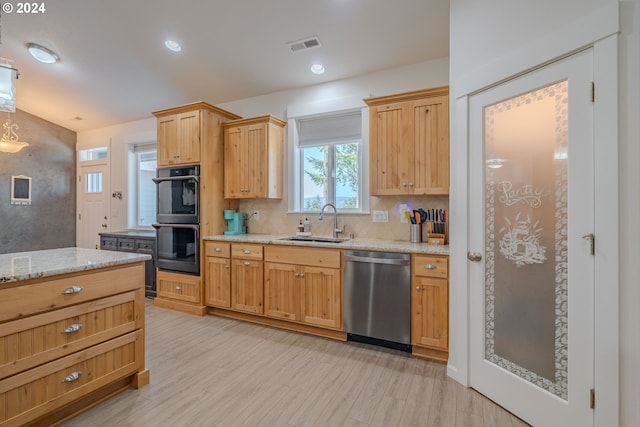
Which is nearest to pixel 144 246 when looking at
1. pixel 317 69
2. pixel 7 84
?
pixel 7 84

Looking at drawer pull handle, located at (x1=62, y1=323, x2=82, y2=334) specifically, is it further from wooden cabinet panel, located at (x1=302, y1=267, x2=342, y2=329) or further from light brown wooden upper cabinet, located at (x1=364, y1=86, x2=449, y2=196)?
light brown wooden upper cabinet, located at (x1=364, y1=86, x2=449, y2=196)

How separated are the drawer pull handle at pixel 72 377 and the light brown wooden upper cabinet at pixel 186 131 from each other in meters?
2.50

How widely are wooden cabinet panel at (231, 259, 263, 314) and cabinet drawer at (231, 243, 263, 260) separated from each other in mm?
57

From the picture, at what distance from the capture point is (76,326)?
173cm

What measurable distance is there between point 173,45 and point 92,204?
4118 millimetres

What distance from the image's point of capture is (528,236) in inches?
72.3

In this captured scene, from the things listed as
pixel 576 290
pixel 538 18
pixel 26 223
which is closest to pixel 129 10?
pixel 538 18

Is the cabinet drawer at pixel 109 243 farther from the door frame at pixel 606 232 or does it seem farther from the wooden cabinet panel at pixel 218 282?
the door frame at pixel 606 232

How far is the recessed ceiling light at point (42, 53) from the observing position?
3.63 metres

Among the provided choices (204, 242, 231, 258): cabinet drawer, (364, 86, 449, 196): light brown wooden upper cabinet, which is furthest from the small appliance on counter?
(364, 86, 449, 196): light brown wooden upper cabinet

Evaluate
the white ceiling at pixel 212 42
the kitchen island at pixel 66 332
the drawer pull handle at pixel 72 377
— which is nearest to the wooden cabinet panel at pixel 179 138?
the white ceiling at pixel 212 42

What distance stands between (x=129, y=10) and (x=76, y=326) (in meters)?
3.06

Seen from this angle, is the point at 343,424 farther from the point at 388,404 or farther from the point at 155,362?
the point at 155,362

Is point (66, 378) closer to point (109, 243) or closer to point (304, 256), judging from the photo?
point (304, 256)
